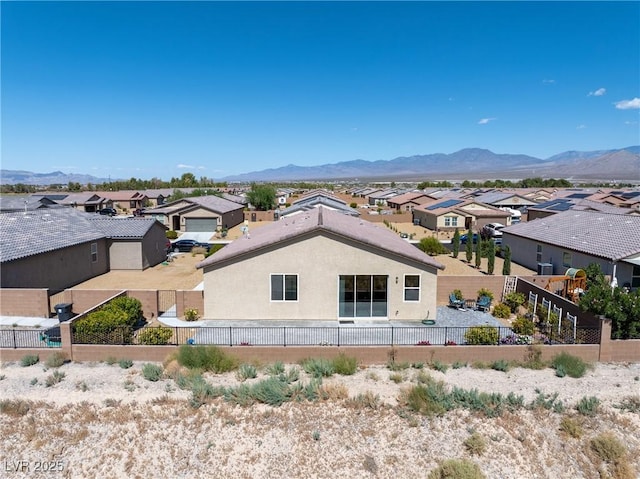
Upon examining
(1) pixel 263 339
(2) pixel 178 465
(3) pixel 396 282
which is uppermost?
(3) pixel 396 282

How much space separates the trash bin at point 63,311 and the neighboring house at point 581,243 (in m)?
28.2

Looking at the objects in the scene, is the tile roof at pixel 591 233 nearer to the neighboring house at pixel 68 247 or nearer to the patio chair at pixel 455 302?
the patio chair at pixel 455 302

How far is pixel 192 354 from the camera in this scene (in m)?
16.0

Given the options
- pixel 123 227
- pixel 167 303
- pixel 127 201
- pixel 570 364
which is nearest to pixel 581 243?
pixel 570 364

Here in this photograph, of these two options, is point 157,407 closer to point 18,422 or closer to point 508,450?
point 18,422

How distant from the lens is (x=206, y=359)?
16000 mm

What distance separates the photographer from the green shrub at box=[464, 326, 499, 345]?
17.4 m

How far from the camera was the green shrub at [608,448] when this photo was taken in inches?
472

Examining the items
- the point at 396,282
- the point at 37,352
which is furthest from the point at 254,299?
the point at 37,352

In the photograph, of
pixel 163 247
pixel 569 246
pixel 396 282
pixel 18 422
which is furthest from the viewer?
pixel 163 247

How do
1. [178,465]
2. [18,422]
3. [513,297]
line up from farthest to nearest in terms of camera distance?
[513,297] → [18,422] → [178,465]

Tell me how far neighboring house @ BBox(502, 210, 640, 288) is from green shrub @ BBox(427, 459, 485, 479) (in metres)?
18.1

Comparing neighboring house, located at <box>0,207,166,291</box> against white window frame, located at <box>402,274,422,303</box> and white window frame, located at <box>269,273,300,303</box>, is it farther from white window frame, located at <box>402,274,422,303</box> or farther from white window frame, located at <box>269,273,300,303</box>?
white window frame, located at <box>402,274,422,303</box>

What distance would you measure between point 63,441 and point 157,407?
8.53ft
